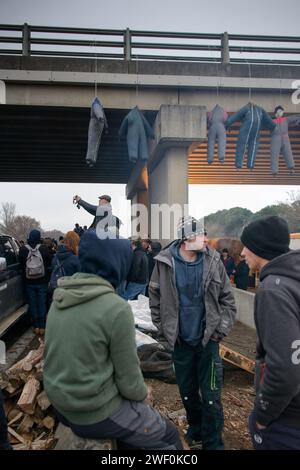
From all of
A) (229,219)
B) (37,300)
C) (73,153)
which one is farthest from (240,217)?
(37,300)

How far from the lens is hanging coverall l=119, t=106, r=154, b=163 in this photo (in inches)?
305

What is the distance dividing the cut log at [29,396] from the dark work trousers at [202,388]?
4.93 ft

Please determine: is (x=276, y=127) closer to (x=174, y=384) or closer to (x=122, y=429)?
(x=174, y=384)

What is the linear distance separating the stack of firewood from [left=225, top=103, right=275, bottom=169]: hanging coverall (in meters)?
7.03

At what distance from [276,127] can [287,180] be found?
12466mm

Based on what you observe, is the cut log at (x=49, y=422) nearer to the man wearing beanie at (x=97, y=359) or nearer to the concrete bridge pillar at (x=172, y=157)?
the man wearing beanie at (x=97, y=359)

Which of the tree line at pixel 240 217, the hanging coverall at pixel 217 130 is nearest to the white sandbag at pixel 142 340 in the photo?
the hanging coverall at pixel 217 130

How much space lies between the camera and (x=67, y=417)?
1.63 m

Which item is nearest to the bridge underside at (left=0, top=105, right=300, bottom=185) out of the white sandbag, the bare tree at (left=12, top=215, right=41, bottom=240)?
the white sandbag

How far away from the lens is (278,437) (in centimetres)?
166

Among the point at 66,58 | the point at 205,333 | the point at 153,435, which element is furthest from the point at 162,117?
the point at 153,435

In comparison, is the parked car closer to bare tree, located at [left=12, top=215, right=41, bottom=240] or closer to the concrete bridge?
the concrete bridge

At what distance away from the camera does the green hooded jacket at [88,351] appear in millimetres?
1516

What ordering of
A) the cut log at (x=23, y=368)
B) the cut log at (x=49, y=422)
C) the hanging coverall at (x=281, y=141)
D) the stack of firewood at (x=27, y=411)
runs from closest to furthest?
the stack of firewood at (x=27, y=411) → the cut log at (x=49, y=422) → the cut log at (x=23, y=368) → the hanging coverall at (x=281, y=141)
